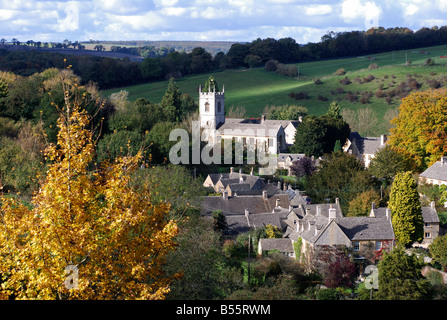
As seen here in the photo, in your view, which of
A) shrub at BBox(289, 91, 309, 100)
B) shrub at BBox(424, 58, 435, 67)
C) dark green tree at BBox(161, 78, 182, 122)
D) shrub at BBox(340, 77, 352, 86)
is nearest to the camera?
dark green tree at BBox(161, 78, 182, 122)

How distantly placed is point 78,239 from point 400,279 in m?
20.2

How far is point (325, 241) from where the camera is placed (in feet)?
118

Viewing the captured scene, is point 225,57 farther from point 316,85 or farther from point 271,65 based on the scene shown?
point 316,85

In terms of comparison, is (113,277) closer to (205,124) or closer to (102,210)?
(102,210)

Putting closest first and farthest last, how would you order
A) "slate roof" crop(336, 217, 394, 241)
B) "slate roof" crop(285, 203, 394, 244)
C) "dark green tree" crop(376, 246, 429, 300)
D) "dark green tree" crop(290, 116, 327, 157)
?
"dark green tree" crop(376, 246, 429, 300) < "slate roof" crop(285, 203, 394, 244) < "slate roof" crop(336, 217, 394, 241) < "dark green tree" crop(290, 116, 327, 157)

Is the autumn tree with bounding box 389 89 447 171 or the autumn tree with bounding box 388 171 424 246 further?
the autumn tree with bounding box 389 89 447 171

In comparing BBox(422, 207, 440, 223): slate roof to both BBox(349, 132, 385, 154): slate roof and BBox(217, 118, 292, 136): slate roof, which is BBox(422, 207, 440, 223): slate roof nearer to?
BBox(349, 132, 385, 154): slate roof

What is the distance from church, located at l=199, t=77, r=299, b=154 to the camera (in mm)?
84062

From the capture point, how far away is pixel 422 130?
57781 millimetres

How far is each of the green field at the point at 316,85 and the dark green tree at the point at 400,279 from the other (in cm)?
6866

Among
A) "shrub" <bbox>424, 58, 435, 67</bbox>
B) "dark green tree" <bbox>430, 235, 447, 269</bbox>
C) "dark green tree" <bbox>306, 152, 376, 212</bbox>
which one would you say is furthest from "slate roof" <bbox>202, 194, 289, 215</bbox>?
"shrub" <bbox>424, 58, 435, 67</bbox>

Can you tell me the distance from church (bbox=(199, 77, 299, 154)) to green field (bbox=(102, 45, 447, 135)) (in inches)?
641
